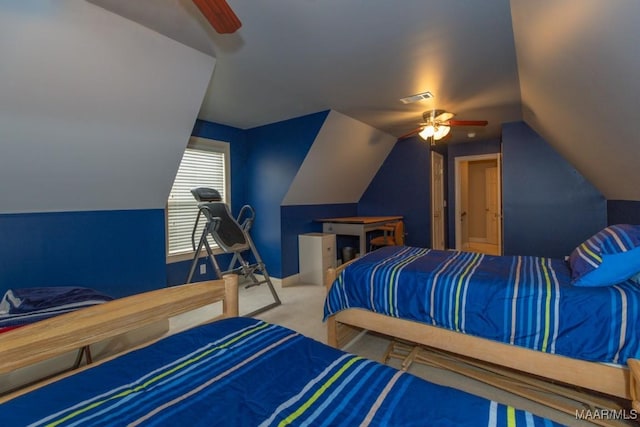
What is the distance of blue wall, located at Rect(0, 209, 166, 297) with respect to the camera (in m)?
2.26

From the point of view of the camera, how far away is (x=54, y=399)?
91cm

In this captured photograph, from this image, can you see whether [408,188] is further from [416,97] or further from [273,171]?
[273,171]

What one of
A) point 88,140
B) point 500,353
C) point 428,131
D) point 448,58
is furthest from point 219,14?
point 428,131

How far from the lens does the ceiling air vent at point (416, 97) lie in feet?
10.7

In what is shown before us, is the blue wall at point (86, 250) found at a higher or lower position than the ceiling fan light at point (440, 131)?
lower

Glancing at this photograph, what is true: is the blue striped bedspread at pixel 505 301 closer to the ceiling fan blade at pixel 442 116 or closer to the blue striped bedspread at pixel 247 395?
the blue striped bedspread at pixel 247 395

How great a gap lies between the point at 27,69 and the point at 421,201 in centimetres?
522

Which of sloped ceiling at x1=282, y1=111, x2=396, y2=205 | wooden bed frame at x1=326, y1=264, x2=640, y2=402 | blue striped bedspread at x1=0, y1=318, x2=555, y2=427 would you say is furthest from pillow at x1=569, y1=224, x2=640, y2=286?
sloped ceiling at x1=282, y1=111, x2=396, y2=205

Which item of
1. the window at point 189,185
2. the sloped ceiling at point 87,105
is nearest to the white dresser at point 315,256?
the window at point 189,185

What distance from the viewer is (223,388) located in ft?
3.18

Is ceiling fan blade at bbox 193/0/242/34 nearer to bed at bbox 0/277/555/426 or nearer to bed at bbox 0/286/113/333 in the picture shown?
bed at bbox 0/277/555/426

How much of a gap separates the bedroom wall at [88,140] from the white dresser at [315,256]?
202cm

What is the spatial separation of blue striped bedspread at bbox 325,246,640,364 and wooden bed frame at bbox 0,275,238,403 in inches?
44.2

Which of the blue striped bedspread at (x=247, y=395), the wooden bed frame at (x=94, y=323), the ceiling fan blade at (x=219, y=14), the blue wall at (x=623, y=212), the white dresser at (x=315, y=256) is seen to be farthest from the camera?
the white dresser at (x=315, y=256)
